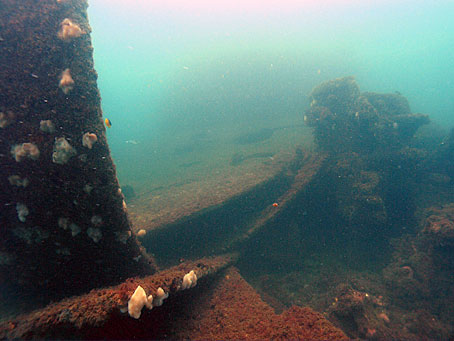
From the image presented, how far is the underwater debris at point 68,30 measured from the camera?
2930 mm

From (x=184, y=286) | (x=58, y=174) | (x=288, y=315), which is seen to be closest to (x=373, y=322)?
(x=288, y=315)

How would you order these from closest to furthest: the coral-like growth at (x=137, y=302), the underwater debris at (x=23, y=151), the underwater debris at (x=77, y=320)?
the underwater debris at (x=77, y=320) → the coral-like growth at (x=137, y=302) → the underwater debris at (x=23, y=151)

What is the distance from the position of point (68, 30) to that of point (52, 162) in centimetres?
186

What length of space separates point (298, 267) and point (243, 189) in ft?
12.2

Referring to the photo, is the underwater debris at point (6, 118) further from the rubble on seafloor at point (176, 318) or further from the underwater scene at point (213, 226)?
the rubble on seafloor at point (176, 318)

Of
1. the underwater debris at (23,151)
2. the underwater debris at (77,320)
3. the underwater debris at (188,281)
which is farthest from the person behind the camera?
the underwater debris at (188,281)

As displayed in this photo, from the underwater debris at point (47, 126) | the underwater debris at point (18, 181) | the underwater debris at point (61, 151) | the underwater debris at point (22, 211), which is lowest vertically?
the underwater debris at point (22, 211)

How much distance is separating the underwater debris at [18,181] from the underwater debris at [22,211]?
0.27 metres

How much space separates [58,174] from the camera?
286 cm

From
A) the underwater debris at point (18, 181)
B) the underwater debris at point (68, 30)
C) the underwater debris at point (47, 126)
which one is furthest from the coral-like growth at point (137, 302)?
the underwater debris at point (68, 30)

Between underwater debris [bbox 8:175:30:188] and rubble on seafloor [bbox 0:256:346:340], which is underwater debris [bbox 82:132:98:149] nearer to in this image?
underwater debris [bbox 8:175:30:188]

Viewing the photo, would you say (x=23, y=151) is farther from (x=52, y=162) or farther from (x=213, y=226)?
(x=213, y=226)

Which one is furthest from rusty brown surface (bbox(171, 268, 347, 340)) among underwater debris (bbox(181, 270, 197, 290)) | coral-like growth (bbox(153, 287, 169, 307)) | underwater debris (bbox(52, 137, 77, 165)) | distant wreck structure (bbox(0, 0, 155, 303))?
underwater debris (bbox(52, 137, 77, 165))

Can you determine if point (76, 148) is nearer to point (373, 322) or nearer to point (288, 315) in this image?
point (288, 315)
